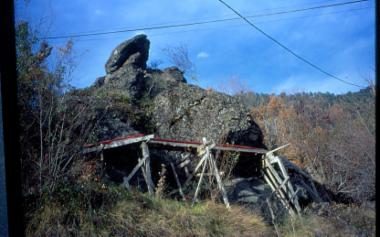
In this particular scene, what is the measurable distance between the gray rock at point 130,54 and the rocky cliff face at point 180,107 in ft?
2.78

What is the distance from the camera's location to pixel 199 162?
41.9ft

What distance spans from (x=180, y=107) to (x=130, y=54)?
19.5 feet

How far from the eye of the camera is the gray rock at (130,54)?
70.0 ft

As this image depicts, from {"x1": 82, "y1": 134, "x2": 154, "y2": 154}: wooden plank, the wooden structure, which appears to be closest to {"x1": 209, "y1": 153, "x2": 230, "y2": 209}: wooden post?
the wooden structure

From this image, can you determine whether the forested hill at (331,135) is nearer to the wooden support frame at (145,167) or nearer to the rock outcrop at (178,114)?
the rock outcrop at (178,114)

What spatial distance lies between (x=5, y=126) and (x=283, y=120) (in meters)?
16.4

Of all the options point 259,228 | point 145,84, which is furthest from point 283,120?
point 259,228

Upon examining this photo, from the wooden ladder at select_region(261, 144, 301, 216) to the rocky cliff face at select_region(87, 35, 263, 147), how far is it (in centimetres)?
172

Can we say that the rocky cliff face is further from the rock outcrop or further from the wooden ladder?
the wooden ladder

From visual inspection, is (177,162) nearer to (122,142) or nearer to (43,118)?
(122,142)

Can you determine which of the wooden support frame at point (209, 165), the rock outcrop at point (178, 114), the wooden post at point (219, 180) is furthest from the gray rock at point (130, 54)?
the wooden post at point (219, 180)

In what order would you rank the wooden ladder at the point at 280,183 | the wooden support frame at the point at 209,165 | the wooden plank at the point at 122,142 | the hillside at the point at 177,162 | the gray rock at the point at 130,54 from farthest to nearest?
the gray rock at the point at 130,54, the wooden ladder at the point at 280,183, the wooden support frame at the point at 209,165, the wooden plank at the point at 122,142, the hillside at the point at 177,162

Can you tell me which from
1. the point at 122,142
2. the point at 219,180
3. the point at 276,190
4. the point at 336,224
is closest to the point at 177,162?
the point at 219,180

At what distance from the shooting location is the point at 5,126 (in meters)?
4.79
